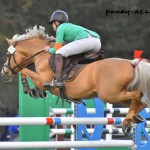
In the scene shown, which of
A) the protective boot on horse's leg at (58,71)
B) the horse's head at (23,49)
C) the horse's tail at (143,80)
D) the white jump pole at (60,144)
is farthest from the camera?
the horse's head at (23,49)

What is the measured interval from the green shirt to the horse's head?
2.49 ft

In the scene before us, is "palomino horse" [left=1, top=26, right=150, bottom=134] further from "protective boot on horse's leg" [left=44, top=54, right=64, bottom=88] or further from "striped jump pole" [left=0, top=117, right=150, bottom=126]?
"striped jump pole" [left=0, top=117, right=150, bottom=126]

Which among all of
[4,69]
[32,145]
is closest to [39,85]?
[4,69]

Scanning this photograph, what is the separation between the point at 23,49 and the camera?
33.5ft

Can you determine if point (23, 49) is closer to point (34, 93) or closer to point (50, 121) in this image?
point (34, 93)

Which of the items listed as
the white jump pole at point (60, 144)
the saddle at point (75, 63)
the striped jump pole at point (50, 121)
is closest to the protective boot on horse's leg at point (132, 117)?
the white jump pole at point (60, 144)

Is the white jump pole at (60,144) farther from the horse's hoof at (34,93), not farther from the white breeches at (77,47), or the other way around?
the horse's hoof at (34,93)

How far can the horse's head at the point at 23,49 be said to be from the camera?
10148mm

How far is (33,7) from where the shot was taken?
28.3 metres

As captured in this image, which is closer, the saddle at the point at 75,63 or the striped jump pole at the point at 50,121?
the striped jump pole at the point at 50,121

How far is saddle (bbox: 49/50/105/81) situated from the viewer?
9.21m

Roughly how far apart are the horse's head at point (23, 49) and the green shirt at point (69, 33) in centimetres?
76

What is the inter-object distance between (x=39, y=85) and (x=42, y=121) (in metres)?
1.27

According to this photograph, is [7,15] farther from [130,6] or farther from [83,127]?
[83,127]
